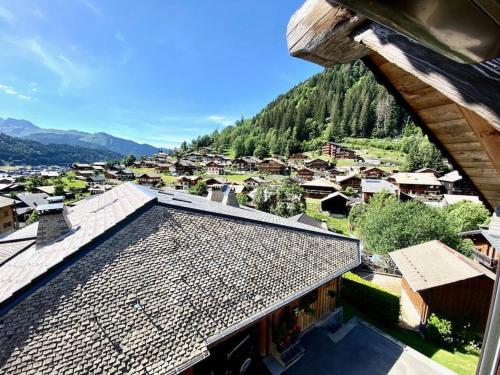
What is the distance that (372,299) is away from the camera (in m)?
13.9

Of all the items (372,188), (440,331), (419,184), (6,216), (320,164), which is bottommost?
(6,216)

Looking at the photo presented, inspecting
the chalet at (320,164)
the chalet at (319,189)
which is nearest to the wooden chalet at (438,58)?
the chalet at (319,189)

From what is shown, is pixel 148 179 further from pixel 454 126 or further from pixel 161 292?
pixel 454 126

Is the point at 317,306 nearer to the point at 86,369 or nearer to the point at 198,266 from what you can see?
the point at 198,266

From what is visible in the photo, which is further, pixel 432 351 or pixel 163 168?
pixel 163 168

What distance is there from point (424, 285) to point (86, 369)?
1537 cm

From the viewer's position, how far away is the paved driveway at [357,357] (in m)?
9.41

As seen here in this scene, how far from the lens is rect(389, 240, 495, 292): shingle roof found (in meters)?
13.9

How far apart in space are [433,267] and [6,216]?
43845 millimetres

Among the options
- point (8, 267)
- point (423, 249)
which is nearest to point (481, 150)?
point (8, 267)

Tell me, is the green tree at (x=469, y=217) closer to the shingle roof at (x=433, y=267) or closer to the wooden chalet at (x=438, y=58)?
the shingle roof at (x=433, y=267)

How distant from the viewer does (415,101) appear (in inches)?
76.3

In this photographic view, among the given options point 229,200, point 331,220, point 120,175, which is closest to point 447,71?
point 229,200

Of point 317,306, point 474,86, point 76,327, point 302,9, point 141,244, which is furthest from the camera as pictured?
point 317,306
